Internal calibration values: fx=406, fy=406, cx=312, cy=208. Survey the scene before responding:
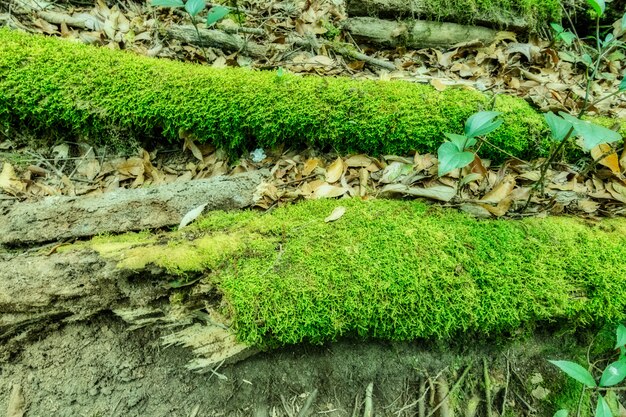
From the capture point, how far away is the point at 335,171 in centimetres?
274

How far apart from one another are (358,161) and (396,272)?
3.47ft

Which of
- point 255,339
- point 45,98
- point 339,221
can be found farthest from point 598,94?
point 45,98

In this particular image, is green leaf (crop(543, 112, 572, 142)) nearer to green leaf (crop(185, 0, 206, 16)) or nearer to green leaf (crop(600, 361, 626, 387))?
green leaf (crop(600, 361, 626, 387))

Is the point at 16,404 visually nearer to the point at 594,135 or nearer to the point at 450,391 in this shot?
the point at 450,391

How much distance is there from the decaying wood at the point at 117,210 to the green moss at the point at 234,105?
1.75ft

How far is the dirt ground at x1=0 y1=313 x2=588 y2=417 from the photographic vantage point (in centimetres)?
207

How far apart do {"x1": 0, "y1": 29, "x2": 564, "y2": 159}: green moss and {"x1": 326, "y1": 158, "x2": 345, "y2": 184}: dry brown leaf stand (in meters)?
0.16

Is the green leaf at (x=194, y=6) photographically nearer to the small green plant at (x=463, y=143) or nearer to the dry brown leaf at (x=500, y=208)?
the small green plant at (x=463, y=143)

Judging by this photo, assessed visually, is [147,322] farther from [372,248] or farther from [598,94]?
[598,94]

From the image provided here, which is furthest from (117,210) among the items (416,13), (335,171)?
(416,13)

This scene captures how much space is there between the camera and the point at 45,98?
109 inches

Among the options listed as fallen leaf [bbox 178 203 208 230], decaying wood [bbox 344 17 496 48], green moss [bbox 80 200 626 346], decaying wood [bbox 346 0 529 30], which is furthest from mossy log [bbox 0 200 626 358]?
decaying wood [bbox 346 0 529 30]

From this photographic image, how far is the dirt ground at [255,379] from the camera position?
207 cm

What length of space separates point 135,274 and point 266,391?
0.90 metres
